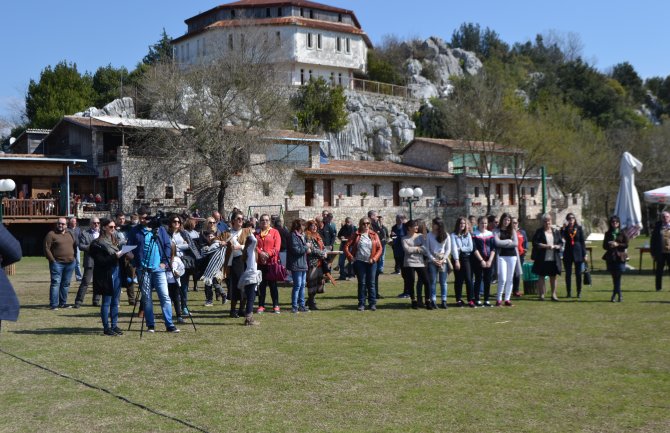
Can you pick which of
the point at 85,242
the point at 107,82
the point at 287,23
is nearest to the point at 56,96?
the point at 107,82

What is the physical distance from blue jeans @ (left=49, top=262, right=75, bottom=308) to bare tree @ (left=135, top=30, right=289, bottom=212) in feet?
112

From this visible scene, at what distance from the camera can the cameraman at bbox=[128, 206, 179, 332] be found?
37.4 ft

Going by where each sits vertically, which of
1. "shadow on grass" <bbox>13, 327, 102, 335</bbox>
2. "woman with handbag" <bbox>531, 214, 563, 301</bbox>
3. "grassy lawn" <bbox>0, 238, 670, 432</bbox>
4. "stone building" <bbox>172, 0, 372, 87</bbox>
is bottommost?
"grassy lawn" <bbox>0, 238, 670, 432</bbox>

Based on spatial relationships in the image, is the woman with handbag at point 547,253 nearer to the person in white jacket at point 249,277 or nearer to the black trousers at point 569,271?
the black trousers at point 569,271

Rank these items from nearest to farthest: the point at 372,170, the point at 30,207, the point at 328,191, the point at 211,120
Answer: the point at 30,207, the point at 211,120, the point at 328,191, the point at 372,170

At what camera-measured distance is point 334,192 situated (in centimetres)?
5778

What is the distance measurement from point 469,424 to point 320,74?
74.8m

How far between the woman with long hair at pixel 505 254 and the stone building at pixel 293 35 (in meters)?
60.1

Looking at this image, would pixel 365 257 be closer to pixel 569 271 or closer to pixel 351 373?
pixel 569 271

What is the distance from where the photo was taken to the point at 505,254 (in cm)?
1541

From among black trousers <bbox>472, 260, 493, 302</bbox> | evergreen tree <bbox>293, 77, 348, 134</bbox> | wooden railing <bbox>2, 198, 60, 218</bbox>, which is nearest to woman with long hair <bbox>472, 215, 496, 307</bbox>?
black trousers <bbox>472, 260, 493, 302</bbox>

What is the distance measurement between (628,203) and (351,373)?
1688cm

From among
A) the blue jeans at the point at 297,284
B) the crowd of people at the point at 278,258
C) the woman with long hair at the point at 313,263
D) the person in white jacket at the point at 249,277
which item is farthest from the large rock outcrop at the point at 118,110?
the person in white jacket at the point at 249,277

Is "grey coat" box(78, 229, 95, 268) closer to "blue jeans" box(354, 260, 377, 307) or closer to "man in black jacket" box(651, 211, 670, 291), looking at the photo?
"blue jeans" box(354, 260, 377, 307)
